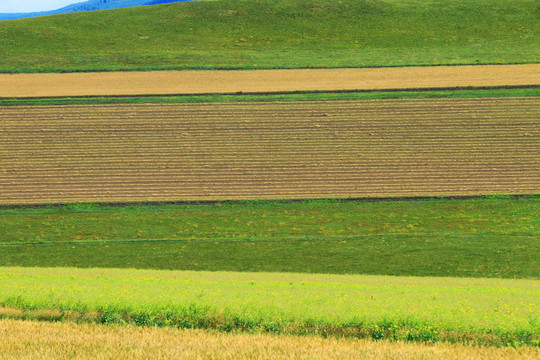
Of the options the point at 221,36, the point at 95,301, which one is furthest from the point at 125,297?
the point at 221,36

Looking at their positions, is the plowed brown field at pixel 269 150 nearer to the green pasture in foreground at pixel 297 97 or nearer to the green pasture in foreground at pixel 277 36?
the green pasture in foreground at pixel 297 97

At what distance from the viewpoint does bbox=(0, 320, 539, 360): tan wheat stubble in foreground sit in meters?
10.1

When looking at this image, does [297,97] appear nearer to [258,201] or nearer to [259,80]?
[259,80]

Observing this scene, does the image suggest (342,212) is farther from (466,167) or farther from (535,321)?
(535,321)

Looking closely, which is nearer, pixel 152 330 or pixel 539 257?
pixel 152 330

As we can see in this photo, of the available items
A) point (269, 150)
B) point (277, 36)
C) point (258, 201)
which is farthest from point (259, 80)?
point (258, 201)

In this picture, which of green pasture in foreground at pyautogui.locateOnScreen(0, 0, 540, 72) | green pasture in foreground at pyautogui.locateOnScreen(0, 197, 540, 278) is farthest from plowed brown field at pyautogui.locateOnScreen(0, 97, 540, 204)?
green pasture in foreground at pyautogui.locateOnScreen(0, 0, 540, 72)

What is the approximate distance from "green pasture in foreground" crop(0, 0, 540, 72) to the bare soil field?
6.55 ft

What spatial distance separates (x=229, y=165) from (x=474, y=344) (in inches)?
888

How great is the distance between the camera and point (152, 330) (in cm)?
1178

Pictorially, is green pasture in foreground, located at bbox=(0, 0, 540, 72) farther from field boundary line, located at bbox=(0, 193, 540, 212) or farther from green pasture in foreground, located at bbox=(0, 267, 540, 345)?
green pasture in foreground, located at bbox=(0, 267, 540, 345)

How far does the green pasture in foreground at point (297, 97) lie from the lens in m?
39.0

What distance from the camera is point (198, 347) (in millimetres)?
10594

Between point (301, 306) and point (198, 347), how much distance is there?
324cm
